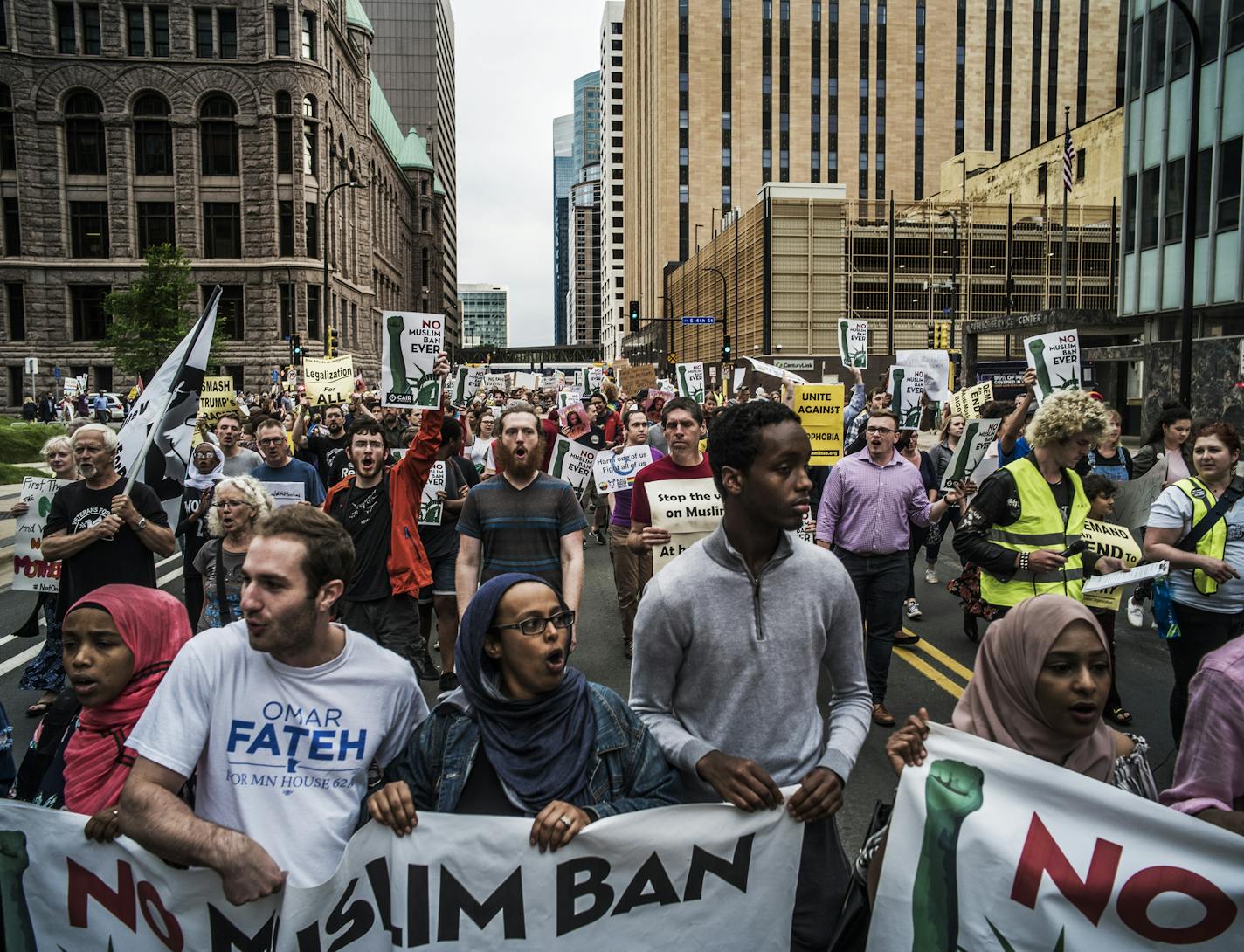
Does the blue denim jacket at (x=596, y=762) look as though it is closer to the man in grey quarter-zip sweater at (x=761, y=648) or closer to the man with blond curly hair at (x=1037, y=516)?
the man in grey quarter-zip sweater at (x=761, y=648)

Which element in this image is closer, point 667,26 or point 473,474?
point 473,474

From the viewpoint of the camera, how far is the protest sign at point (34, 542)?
642 cm

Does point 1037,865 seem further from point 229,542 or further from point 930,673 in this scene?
point 930,673

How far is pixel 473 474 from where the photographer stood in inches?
344

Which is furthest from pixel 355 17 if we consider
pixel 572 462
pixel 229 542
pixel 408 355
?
pixel 229 542

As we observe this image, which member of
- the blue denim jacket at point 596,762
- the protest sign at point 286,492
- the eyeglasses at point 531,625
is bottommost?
the blue denim jacket at point 596,762

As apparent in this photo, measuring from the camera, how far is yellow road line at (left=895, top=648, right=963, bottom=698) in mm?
6344

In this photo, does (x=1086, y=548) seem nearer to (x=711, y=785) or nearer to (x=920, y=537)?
(x=920, y=537)

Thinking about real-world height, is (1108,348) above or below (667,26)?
below

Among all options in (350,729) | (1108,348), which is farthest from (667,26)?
(350,729)

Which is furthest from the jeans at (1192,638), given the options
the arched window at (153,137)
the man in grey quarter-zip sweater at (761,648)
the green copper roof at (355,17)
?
the green copper roof at (355,17)

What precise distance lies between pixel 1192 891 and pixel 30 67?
67.9m

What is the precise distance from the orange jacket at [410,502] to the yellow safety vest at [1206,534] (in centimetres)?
414

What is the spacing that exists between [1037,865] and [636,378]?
21.1 m
